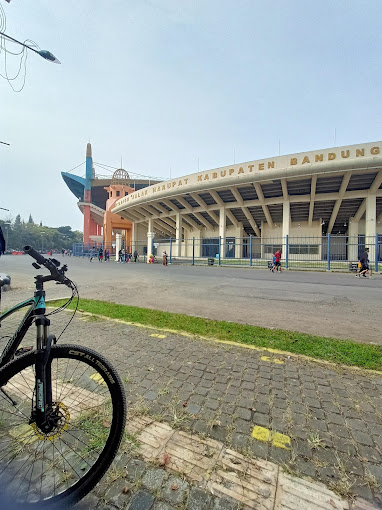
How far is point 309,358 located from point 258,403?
1317mm

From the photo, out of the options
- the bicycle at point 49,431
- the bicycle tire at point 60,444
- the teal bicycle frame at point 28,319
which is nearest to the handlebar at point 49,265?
the bicycle at point 49,431

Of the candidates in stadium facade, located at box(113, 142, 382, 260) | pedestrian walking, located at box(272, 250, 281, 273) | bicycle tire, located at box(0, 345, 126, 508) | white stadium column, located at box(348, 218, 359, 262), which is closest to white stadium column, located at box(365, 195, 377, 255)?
stadium facade, located at box(113, 142, 382, 260)

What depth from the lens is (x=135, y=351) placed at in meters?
3.43

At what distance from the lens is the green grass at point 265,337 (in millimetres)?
3275

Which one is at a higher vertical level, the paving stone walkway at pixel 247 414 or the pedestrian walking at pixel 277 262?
the pedestrian walking at pixel 277 262

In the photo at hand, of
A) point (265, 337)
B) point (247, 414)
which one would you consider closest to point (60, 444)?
point (247, 414)

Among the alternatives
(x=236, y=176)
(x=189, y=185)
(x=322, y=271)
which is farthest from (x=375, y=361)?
(x=189, y=185)

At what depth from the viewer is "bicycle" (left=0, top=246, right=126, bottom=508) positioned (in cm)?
147

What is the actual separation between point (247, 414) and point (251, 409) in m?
0.08

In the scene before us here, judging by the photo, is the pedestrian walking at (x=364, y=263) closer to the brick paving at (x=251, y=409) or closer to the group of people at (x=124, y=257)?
the brick paving at (x=251, y=409)

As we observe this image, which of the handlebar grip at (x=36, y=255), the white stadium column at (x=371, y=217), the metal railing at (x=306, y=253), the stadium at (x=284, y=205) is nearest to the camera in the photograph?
the handlebar grip at (x=36, y=255)

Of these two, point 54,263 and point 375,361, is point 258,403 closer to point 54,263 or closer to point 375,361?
point 375,361

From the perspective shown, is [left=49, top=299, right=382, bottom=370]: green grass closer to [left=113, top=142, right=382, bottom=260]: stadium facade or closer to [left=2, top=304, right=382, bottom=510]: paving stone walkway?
[left=2, top=304, right=382, bottom=510]: paving stone walkway

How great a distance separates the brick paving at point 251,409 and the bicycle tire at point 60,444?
0.56 feet
